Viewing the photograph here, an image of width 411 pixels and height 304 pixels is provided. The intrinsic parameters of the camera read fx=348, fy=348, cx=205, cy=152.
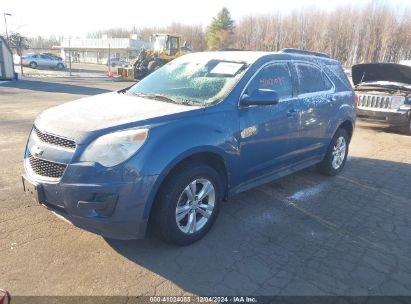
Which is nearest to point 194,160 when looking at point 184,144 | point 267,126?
point 184,144

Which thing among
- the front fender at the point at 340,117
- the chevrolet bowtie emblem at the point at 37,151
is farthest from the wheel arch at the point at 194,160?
the front fender at the point at 340,117

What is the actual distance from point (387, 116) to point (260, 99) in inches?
281

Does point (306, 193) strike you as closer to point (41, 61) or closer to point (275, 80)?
point (275, 80)

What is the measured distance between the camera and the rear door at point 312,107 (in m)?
4.66

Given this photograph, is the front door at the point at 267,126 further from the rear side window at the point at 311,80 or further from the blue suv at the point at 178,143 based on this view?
the rear side window at the point at 311,80

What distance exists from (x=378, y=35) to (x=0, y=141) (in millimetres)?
64011

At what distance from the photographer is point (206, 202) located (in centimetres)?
358

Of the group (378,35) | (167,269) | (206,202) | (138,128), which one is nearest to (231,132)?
(206,202)

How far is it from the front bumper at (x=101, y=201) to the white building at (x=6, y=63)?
21.3m

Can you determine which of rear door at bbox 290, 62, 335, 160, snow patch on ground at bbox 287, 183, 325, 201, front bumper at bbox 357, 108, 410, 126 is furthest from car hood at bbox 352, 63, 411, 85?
snow patch on ground at bbox 287, 183, 325, 201

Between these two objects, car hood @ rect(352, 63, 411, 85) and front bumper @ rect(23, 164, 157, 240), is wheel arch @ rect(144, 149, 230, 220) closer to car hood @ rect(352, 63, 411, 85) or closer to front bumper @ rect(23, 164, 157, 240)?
front bumper @ rect(23, 164, 157, 240)

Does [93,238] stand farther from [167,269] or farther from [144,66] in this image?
[144,66]

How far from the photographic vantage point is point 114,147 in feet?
9.43

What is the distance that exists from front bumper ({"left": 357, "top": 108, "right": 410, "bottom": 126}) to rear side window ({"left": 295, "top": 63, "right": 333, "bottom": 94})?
4.91 m
